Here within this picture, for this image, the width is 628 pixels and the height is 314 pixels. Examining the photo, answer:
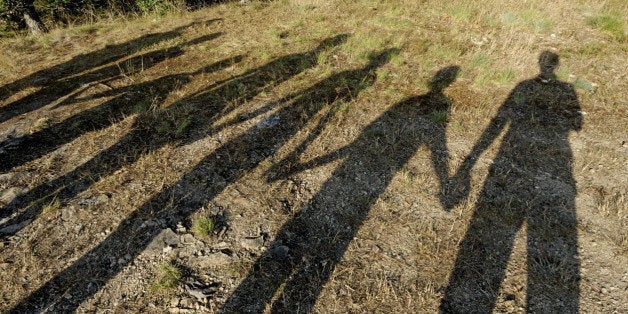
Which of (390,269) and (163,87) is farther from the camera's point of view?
(163,87)

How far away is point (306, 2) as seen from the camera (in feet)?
44.3

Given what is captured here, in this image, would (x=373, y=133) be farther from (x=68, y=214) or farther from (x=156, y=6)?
(x=156, y=6)

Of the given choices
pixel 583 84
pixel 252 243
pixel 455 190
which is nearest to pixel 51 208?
pixel 252 243

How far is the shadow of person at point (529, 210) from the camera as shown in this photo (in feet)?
14.2

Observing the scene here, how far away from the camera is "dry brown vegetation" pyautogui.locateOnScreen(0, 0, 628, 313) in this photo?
14.3ft

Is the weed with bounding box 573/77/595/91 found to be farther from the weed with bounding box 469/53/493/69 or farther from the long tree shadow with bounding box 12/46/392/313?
the long tree shadow with bounding box 12/46/392/313

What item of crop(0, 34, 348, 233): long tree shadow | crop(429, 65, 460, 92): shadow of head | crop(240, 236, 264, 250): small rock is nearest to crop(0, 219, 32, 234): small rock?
crop(0, 34, 348, 233): long tree shadow

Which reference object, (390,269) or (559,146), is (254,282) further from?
(559,146)

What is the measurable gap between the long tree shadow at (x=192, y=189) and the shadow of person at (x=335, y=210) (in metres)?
1.00

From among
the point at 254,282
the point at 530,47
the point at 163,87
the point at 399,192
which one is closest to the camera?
the point at 254,282

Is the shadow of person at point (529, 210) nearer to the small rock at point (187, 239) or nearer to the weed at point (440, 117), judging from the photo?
the weed at point (440, 117)

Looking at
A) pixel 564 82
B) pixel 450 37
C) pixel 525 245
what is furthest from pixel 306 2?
pixel 525 245

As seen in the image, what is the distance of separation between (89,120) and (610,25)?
45.2 feet

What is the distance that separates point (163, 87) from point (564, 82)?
30.2 ft
